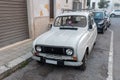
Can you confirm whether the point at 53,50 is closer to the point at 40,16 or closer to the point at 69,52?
the point at 69,52

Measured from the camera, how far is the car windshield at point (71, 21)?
569 centimetres

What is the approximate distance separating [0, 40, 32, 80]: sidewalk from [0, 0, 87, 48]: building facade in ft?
1.41

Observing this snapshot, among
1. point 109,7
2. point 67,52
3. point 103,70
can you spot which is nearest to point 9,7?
point 67,52

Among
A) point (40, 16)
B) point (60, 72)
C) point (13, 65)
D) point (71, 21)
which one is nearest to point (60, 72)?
point (60, 72)

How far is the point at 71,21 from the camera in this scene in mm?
5859

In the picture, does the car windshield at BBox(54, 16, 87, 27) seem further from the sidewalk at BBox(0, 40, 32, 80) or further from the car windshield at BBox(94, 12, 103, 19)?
the car windshield at BBox(94, 12, 103, 19)

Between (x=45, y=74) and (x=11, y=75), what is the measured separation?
964 millimetres

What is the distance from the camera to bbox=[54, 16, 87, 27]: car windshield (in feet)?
18.7

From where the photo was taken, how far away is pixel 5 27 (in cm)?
630

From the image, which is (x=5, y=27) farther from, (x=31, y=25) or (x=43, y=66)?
(x=43, y=66)

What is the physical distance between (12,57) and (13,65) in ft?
2.29

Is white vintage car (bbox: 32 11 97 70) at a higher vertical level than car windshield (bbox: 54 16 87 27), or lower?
lower

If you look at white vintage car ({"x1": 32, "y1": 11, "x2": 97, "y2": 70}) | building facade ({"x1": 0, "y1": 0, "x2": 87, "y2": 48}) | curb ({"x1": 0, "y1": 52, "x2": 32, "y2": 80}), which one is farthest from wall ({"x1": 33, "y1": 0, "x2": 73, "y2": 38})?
white vintage car ({"x1": 32, "y1": 11, "x2": 97, "y2": 70})

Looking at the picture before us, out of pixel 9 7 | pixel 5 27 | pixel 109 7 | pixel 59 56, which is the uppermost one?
pixel 109 7
